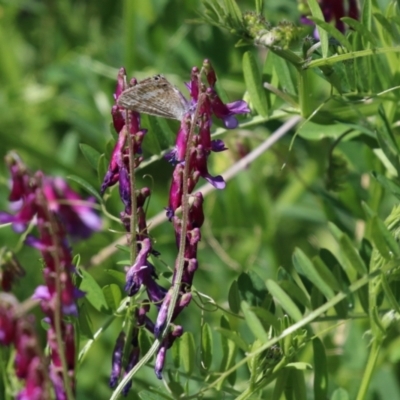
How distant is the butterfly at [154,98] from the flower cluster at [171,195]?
13 millimetres

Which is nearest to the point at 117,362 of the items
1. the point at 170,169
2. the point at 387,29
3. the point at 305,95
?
the point at 305,95

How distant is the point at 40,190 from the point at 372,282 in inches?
14.8

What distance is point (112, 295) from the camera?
3.01 ft

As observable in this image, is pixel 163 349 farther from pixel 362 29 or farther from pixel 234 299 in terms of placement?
pixel 362 29

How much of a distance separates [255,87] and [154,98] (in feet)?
0.91

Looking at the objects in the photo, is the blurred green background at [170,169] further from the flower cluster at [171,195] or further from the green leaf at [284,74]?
the flower cluster at [171,195]

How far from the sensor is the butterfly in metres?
0.79

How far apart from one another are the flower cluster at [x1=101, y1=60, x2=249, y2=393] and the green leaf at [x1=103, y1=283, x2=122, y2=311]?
0.19ft

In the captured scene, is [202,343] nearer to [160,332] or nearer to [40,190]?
[160,332]

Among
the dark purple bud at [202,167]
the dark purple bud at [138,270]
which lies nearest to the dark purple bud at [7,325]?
the dark purple bud at [138,270]

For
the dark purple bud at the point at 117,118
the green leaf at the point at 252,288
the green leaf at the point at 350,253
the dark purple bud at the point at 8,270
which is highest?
the dark purple bud at the point at 117,118

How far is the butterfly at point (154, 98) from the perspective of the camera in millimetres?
793

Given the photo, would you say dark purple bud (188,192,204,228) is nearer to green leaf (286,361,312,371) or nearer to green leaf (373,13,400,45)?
green leaf (286,361,312,371)

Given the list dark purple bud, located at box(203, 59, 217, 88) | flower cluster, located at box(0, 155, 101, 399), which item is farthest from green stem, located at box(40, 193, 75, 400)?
dark purple bud, located at box(203, 59, 217, 88)
